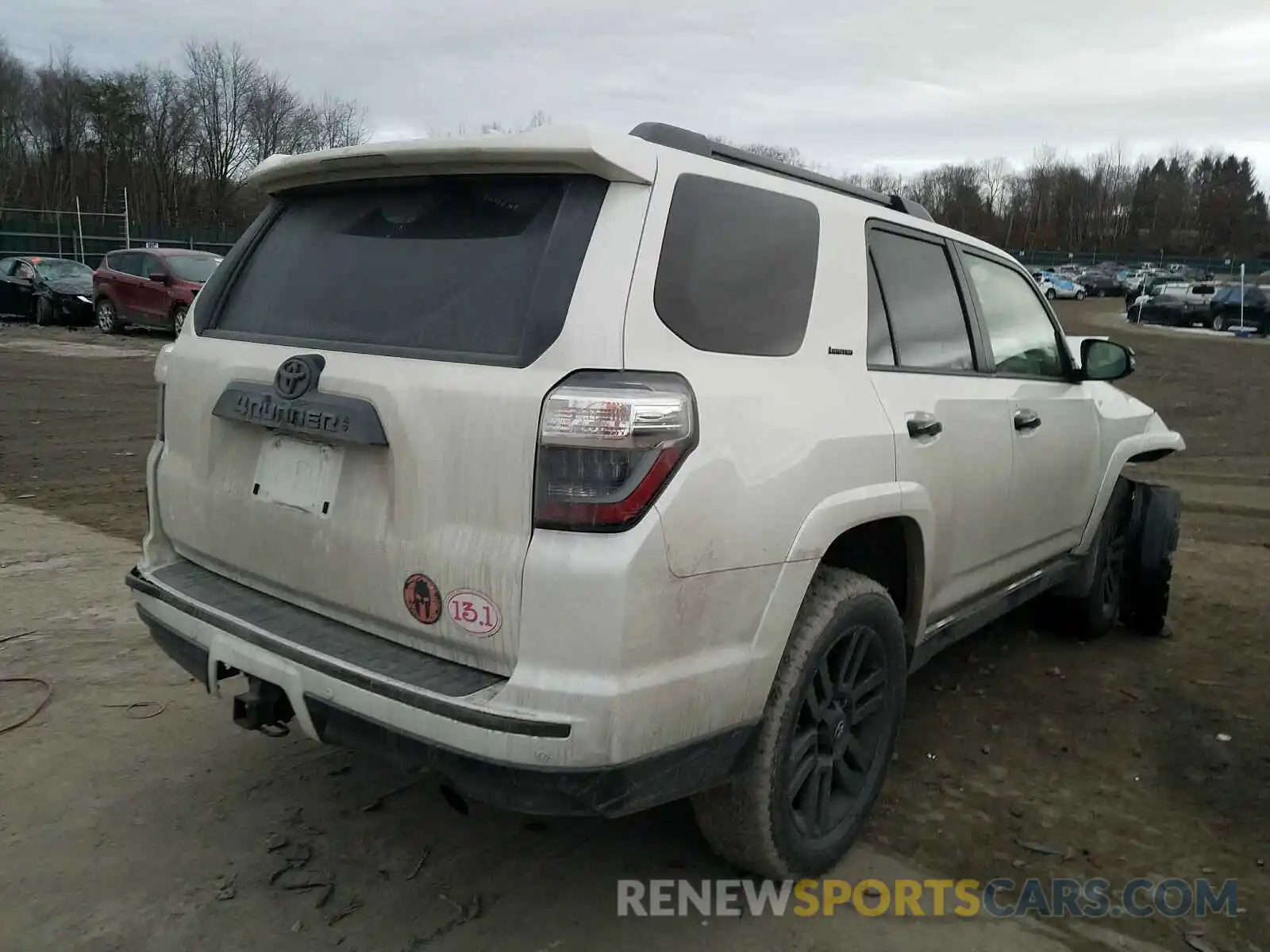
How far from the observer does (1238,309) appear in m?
33.8

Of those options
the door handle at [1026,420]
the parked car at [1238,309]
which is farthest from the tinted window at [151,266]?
the parked car at [1238,309]

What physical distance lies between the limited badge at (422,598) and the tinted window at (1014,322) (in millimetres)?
2487

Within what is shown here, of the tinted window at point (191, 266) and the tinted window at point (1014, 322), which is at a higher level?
the tinted window at point (191, 266)

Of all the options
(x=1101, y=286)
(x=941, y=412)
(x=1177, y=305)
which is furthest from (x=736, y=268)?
(x=1101, y=286)

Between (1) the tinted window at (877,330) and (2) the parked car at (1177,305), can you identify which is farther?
(2) the parked car at (1177,305)

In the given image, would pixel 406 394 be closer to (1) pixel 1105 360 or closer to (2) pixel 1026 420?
(2) pixel 1026 420

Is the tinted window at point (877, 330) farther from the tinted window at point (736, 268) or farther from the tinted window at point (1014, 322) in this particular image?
the tinted window at point (1014, 322)

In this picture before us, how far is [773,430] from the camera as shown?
2.42 m

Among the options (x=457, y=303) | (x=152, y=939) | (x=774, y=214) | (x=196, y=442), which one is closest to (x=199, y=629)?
(x=196, y=442)

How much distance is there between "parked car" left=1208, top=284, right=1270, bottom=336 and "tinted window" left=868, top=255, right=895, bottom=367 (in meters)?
35.2

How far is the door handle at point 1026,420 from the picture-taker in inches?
147

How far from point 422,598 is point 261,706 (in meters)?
0.58

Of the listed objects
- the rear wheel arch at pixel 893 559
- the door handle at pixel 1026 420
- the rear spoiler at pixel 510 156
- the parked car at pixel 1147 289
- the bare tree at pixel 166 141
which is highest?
the bare tree at pixel 166 141

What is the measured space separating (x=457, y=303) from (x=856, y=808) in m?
1.84
